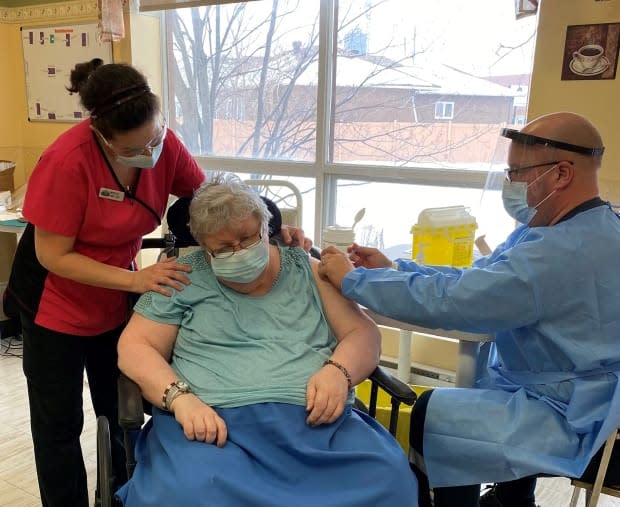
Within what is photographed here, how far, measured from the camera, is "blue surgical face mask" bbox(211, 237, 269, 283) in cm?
140

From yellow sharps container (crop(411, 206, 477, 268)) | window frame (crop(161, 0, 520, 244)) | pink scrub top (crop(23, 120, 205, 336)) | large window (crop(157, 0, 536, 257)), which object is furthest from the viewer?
window frame (crop(161, 0, 520, 244))

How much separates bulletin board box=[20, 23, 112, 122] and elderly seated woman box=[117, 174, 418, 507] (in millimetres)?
2331

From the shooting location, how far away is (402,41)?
280 cm

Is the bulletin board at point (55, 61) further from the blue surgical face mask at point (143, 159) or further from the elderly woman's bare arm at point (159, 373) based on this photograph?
the elderly woman's bare arm at point (159, 373)

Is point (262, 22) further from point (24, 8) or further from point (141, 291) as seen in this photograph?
point (141, 291)

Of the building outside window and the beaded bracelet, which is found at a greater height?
the building outside window

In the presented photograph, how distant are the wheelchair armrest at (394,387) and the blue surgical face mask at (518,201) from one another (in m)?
0.52

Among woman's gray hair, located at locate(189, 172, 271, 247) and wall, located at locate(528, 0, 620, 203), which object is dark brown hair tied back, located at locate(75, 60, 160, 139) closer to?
woman's gray hair, located at locate(189, 172, 271, 247)

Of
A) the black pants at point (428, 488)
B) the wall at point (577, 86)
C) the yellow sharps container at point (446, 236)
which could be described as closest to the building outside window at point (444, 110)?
the wall at point (577, 86)

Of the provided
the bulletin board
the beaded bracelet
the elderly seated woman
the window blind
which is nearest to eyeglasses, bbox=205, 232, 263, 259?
the elderly seated woman

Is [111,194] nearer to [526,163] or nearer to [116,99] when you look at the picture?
[116,99]

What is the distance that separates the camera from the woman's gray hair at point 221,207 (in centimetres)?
140

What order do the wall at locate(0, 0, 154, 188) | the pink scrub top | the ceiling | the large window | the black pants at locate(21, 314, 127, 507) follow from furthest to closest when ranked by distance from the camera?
the ceiling < the wall at locate(0, 0, 154, 188) < the large window < the black pants at locate(21, 314, 127, 507) < the pink scrub top

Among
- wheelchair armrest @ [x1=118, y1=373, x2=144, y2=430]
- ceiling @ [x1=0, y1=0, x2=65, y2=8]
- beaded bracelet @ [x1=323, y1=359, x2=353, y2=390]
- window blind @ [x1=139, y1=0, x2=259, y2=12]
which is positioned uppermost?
ceiling @ [x1=0, y1=0, x2=65, y2=8]
